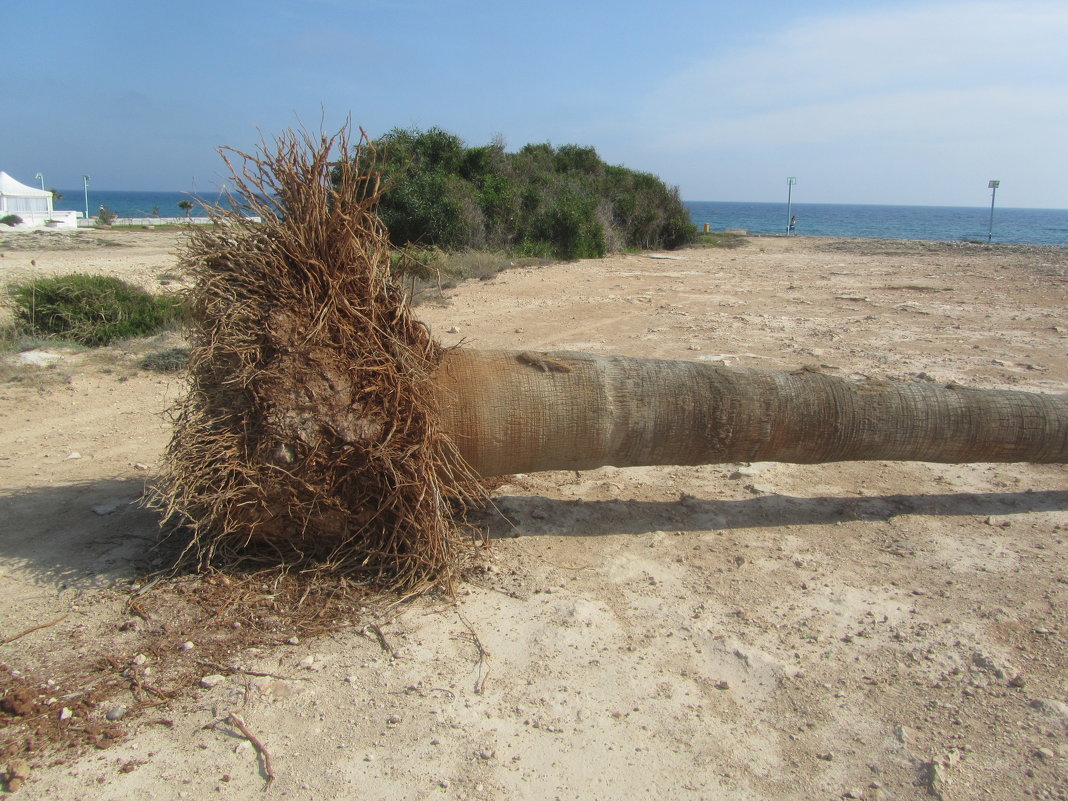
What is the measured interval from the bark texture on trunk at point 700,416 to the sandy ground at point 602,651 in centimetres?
51

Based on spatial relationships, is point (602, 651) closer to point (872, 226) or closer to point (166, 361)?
point (166, 361)

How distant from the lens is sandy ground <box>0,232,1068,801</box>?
2447 mm

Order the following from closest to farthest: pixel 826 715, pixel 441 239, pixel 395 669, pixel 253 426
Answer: pixel 826 715 → pixel 395 669 → pixel 253 426 → pixel 441 239

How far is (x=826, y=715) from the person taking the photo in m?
2.73

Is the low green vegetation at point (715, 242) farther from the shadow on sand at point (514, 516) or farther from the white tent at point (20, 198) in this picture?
the white tent at point (20, 198)

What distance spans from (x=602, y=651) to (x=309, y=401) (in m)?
1.71

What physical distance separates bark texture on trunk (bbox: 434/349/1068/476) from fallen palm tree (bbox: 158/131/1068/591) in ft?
0.04

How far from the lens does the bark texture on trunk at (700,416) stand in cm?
380

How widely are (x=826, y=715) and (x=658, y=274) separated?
14.2 meters

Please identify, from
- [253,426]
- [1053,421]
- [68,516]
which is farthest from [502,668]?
[1053,421]

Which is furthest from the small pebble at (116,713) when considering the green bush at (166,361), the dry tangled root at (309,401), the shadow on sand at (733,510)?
the green bush at (166,361)

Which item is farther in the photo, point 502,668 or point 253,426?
point 253,426

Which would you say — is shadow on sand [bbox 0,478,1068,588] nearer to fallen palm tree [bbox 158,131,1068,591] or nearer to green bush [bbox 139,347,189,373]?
fallen palm tree [bbox 158,131,1068,591]

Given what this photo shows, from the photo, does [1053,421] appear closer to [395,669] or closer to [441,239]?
[395,669]
